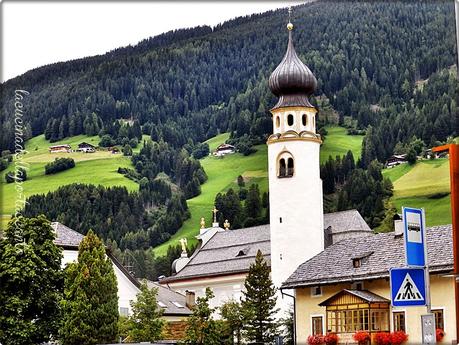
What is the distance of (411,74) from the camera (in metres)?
106

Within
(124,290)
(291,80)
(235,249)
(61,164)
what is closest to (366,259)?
(124,290)

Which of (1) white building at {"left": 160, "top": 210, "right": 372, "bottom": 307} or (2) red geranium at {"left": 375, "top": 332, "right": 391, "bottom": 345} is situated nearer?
(2) red geranium at {"left": 375, "top": 332, "right": 391, "bottom": 345}

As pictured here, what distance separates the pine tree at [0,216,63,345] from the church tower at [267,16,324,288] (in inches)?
784

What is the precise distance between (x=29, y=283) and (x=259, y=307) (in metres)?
13.6

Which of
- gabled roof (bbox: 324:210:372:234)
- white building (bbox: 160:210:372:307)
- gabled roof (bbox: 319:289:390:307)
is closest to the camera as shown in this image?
gabled roof (bbox: 319:289:390:307)

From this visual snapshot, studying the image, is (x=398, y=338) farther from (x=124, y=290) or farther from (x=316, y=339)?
(x=124, y=290)

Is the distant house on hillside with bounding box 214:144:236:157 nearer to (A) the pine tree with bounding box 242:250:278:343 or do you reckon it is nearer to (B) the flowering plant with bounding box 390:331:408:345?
(A) the pine tree with bounding box 242:250:278:343

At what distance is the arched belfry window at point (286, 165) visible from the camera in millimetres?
55438

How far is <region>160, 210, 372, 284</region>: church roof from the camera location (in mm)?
60969

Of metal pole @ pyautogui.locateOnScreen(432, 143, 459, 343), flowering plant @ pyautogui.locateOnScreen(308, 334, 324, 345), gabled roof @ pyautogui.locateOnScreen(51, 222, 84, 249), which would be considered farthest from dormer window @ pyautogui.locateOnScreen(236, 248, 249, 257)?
metal pole @ pyautogui.locateOnScreen(432, 143, 459, 343)

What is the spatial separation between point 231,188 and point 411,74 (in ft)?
82.0

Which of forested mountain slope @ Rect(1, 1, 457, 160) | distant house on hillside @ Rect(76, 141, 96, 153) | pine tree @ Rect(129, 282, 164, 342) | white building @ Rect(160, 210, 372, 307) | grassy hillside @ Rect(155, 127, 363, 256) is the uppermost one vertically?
forested mountain slope @ Rect(1, 1, 457, 160)

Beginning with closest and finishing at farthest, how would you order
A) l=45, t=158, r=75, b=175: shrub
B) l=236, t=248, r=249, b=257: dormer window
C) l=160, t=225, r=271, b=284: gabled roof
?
l=160, t=225, r=271, b=284: gabled roof, l=236, t=248, r=249, b=257: dormer window, l=45, t=158, r=75, b=175: shrub

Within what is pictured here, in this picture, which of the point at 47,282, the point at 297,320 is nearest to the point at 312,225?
the point at 297,320
